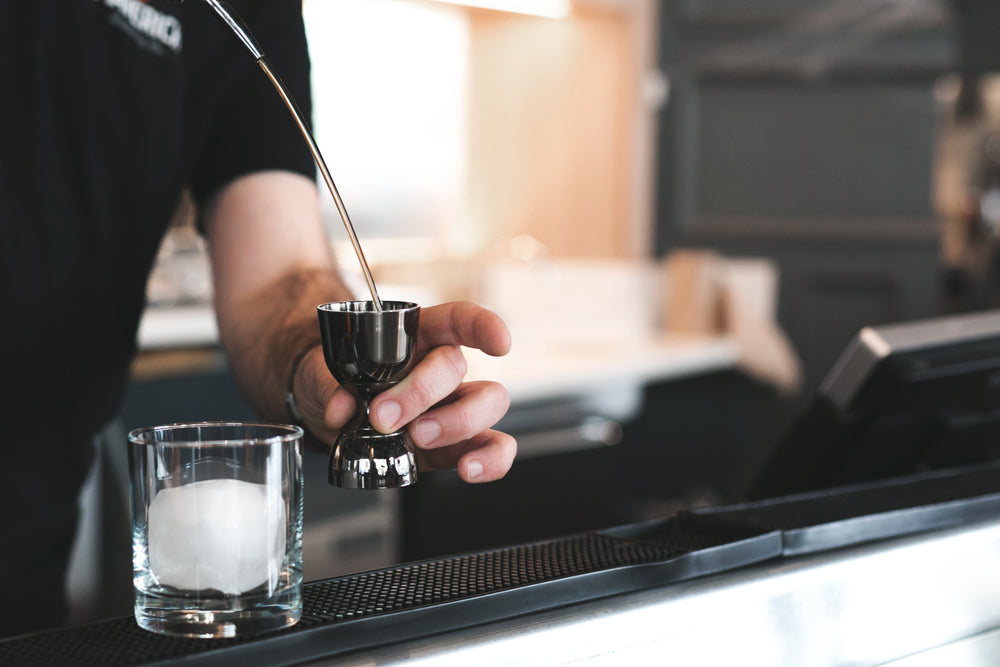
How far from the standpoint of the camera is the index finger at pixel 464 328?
577mm

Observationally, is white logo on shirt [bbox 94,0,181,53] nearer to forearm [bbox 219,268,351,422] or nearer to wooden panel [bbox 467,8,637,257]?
forearm [bbox 219,268,351,422]

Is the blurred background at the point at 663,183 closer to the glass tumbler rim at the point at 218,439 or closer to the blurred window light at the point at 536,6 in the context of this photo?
the blurred window light at the point at 536,6

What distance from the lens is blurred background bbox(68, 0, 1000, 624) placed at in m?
2.96

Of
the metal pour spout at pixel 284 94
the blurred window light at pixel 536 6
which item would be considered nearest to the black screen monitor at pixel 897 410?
the metal pour spout at pixel 284 94

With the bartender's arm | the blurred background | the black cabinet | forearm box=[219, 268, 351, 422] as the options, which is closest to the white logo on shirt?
the bartender's arm

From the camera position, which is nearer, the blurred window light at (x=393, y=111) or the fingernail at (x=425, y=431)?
the fingernail at (x=425, y=431)

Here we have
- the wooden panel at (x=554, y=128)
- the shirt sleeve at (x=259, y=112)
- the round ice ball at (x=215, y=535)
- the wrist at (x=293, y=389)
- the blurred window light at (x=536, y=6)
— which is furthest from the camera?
the wooden panel at (x=554, y=128)

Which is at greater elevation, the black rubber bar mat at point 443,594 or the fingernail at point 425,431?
the fingernail at point 425,431

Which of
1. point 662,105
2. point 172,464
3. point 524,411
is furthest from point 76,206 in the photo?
point 662,105

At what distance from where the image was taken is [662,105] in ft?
10.6

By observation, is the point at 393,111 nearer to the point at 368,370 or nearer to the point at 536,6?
the point at 536,6

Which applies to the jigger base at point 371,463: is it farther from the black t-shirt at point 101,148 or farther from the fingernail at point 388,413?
the black t-shirt at point 101,148

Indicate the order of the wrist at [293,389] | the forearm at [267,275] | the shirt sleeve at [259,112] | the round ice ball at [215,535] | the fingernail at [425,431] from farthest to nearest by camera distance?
the shirt sleeve at [259,112], the forearm at [267,275], the wrist at [293,389], the fingernail at [425,431], the round ice ball at [215,535]

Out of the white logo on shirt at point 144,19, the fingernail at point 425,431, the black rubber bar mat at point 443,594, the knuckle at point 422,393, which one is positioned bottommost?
the black rubber bar mat at point 443,594
